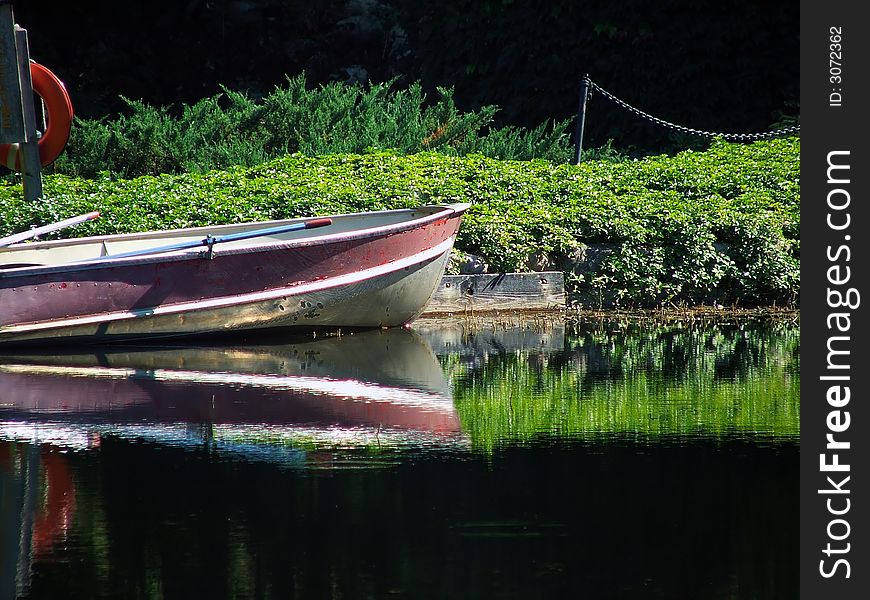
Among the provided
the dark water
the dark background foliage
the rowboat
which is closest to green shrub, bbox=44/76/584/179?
the dark background foliage

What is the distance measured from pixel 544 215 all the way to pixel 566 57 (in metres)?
7.93

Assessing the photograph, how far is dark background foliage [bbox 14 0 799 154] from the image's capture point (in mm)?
19125

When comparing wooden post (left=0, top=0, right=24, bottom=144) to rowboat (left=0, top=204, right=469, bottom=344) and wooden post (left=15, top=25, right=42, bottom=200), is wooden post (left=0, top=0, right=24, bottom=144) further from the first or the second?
rowboat (left=0, top=204, right=469, bottom=344)

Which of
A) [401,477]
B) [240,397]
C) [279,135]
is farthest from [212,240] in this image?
[279,135]

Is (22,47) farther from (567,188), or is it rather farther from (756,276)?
(756,276)

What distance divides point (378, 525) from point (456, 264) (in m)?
7.14

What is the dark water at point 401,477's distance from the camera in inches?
167

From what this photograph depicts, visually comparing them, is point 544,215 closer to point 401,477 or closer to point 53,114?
point 53,114

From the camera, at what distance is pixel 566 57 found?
1947 cm

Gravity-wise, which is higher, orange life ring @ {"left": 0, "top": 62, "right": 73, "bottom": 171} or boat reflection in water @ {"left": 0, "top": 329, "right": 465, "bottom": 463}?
orange life ring @ {"left": 0, "top": 62, "right": 73, "bottom": 171}

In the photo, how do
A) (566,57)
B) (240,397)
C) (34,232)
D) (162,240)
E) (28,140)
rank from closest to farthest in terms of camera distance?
(240,397)
(34,232)
(162,240)
(28,140)
(566,57)

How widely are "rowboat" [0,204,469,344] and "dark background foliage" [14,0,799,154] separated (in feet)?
26.9

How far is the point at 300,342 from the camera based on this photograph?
10.2 m
